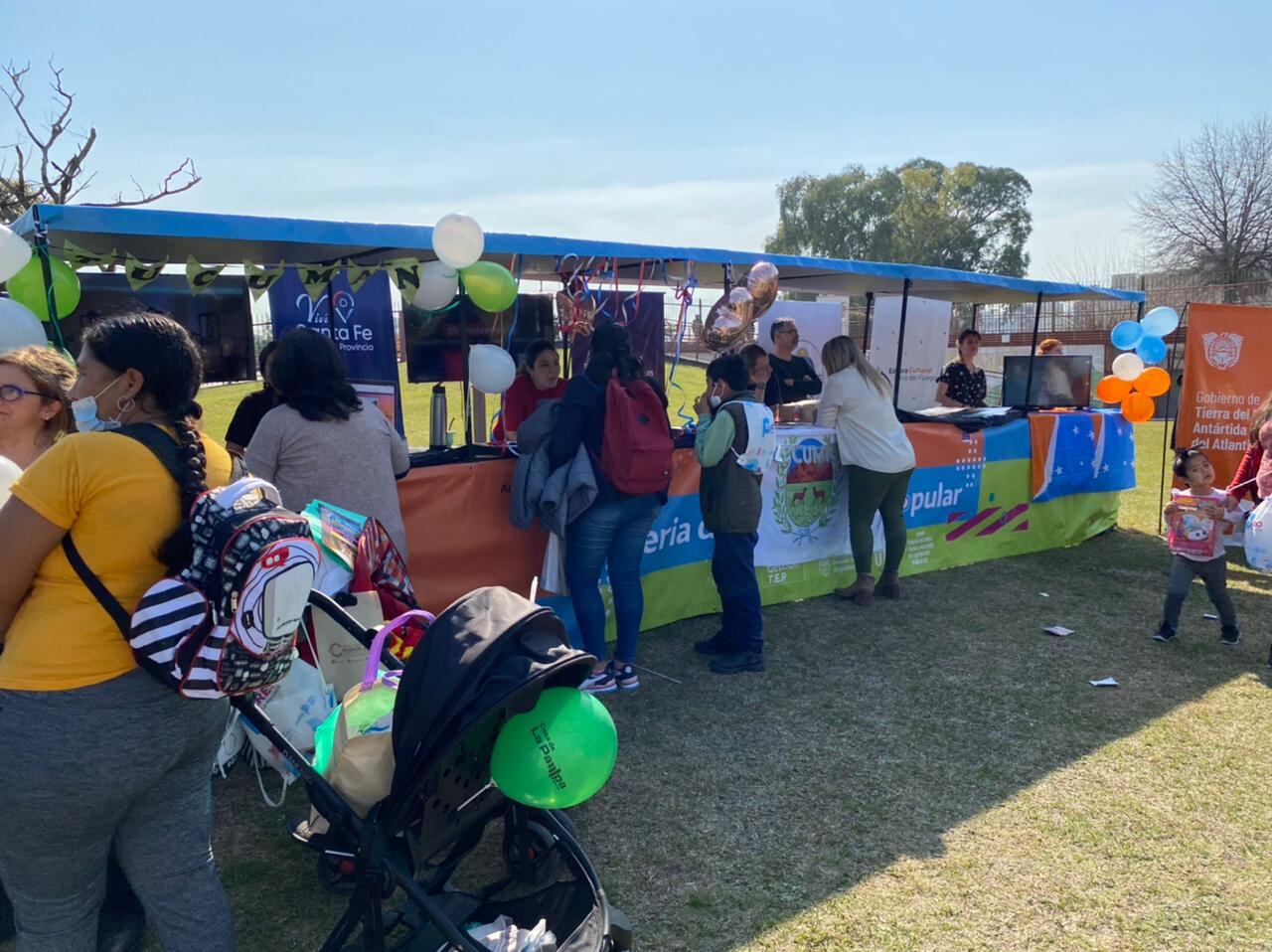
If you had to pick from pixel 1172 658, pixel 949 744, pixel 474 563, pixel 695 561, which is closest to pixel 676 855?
pixel 949 744

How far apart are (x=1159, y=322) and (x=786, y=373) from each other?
358cm

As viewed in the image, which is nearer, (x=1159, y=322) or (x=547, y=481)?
(x=547, y=481)

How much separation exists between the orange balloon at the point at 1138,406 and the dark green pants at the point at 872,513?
9.67 ft

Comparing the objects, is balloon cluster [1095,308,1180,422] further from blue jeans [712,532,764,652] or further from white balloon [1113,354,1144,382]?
blue jeans [712,532,764,652]

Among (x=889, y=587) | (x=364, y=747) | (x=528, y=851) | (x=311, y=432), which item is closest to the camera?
(x=364, y=747)

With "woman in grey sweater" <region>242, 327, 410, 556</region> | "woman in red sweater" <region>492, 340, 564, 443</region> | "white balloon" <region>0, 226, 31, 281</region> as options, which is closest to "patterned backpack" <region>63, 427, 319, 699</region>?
"woman in grey sweater" <region>242, 327, 410, 556</region>

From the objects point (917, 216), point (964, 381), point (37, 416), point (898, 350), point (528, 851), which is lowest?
point (528, 851)

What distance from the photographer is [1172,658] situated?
15.2ft

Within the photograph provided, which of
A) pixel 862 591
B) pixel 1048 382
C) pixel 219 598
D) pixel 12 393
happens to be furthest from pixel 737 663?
pixel 1048 382

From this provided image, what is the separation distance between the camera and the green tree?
2087 inches

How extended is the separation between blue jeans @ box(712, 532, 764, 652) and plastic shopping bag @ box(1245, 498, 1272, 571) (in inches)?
93.7

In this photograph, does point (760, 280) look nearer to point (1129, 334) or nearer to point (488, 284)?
point (488, 284)

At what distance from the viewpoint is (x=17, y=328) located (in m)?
2.99

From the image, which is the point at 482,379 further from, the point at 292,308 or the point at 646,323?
the point at 646,323
